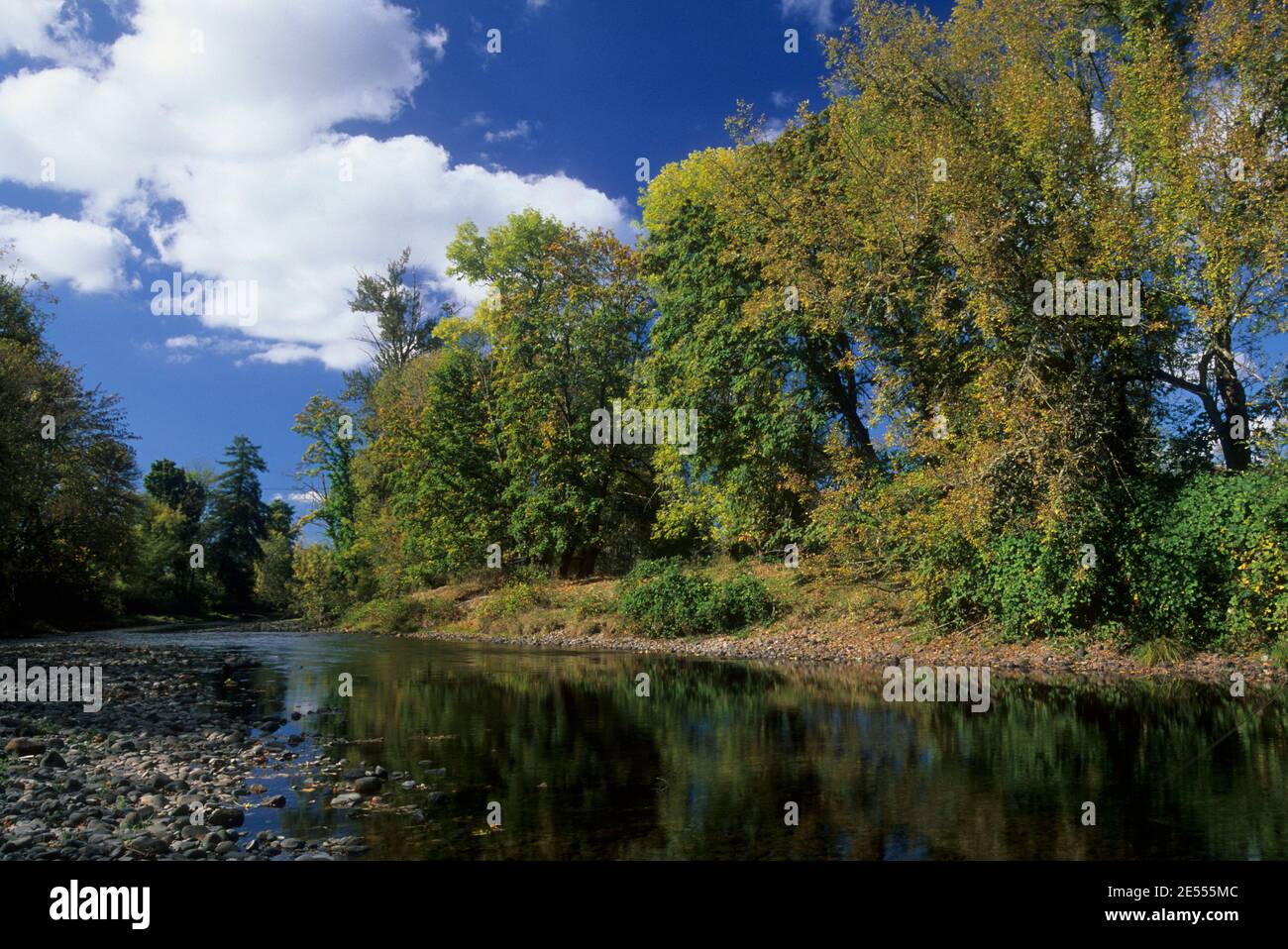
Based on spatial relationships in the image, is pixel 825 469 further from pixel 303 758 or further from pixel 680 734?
pixel 303 758

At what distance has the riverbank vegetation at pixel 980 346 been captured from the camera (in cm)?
1806

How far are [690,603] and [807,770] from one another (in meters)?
18.6

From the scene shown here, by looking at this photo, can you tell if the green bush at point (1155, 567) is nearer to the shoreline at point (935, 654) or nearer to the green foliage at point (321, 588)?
the shoreline at point (935, 654)

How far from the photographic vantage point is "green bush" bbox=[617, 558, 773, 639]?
91.6ft


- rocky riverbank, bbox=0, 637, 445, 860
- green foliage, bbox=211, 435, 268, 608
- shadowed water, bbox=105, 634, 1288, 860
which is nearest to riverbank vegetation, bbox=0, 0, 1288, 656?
shadowed water, bbox=105, 634, 1288, 860

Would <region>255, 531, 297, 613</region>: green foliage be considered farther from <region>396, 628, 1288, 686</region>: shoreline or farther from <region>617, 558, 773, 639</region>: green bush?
<region>617, 558, 773, 639</region>: green bush

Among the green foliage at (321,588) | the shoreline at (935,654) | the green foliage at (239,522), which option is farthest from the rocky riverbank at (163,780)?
the green foliage at (239,522)

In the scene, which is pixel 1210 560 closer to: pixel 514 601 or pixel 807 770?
pixel 807 770

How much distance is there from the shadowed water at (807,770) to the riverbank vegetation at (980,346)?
3.82 metres

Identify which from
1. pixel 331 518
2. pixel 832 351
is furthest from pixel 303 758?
pixel 331 518

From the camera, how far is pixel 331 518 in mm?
55719

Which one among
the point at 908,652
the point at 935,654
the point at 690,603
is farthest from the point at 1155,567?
the point at 690,603

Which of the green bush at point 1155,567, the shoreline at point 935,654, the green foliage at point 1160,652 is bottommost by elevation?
the shoreline at point 935,654

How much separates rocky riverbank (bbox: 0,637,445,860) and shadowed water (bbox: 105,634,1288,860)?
36 centimetres
